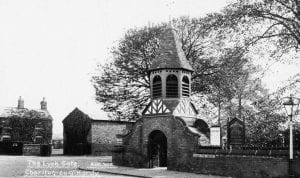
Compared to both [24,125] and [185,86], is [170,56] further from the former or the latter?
[24,125]

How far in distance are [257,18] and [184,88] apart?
727cm

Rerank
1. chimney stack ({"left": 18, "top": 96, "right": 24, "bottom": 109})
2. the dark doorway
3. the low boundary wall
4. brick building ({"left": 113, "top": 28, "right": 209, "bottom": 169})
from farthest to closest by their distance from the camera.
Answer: chimney stack ({"left": 18, "top": 96, "right": 24, "bottom": 109}) < the dark doorway < brick building ({"left": 113, "top": 28, "right": 209, "bottom": 169}) < the low boundary wall

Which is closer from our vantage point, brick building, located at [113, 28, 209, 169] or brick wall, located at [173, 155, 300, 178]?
brick wall, located at [173, 155, 300, 178]

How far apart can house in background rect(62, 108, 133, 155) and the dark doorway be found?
19.6 metres

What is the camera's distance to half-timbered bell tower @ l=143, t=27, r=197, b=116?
2161cm

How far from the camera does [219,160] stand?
18.1 metres

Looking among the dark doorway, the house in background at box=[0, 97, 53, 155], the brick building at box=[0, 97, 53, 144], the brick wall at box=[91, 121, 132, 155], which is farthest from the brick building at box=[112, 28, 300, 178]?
the brick building at box=[0, 97, 53, 144]

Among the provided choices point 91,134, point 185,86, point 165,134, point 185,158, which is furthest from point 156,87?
point 91,134

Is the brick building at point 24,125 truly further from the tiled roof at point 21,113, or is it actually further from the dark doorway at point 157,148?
the dark doorway at point 157,148

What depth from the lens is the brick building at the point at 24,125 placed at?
53219mm

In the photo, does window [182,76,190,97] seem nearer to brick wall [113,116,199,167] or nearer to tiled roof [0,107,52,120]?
brick wall [113,116,199,167]

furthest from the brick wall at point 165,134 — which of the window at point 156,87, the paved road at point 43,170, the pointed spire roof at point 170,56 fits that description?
the paved road at point 43,170

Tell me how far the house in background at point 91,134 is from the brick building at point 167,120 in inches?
793

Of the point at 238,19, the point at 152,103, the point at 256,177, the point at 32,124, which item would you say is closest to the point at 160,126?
the point at 152,103
